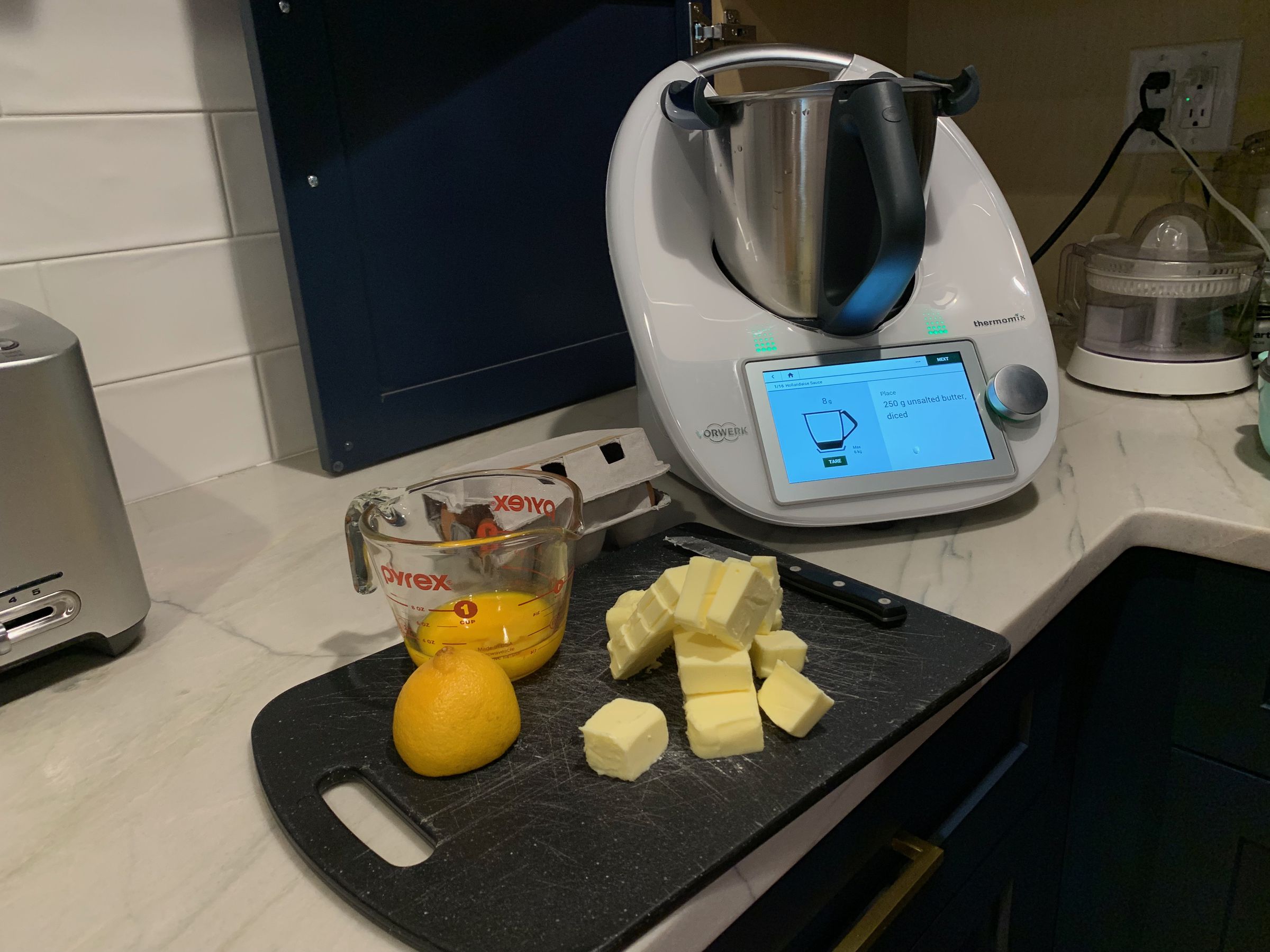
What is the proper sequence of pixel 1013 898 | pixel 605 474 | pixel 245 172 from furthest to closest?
pixel 245 172, pixel 1013 898, pixel 605 474

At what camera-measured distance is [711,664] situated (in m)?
0.48

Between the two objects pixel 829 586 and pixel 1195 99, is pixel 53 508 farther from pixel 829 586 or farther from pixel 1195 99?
pixel 1195 99

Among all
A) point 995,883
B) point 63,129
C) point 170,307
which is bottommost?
point 995,883

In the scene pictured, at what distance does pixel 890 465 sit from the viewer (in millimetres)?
695

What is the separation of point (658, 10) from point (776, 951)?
3.16 feet

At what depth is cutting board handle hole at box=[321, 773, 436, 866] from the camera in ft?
1.43

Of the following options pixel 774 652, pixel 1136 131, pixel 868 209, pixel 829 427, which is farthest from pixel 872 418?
pixel 1136 131

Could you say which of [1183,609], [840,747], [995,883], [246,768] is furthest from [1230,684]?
[246,768]

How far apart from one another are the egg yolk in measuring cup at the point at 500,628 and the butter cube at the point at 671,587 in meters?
0.07

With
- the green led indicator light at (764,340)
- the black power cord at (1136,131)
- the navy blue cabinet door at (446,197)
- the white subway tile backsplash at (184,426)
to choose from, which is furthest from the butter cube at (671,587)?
the black power cord at (1136,131)

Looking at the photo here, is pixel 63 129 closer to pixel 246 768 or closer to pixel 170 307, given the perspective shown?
pixel 170 307

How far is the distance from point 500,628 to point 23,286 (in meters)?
0.56

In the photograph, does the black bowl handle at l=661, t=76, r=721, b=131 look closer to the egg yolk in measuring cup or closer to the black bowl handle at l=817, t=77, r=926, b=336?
the black bowl handle at l=817, t=77, r=926, b=336

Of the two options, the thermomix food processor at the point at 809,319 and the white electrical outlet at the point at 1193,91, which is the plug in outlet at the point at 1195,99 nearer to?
the white electrical outlet at the point at 1193,91
